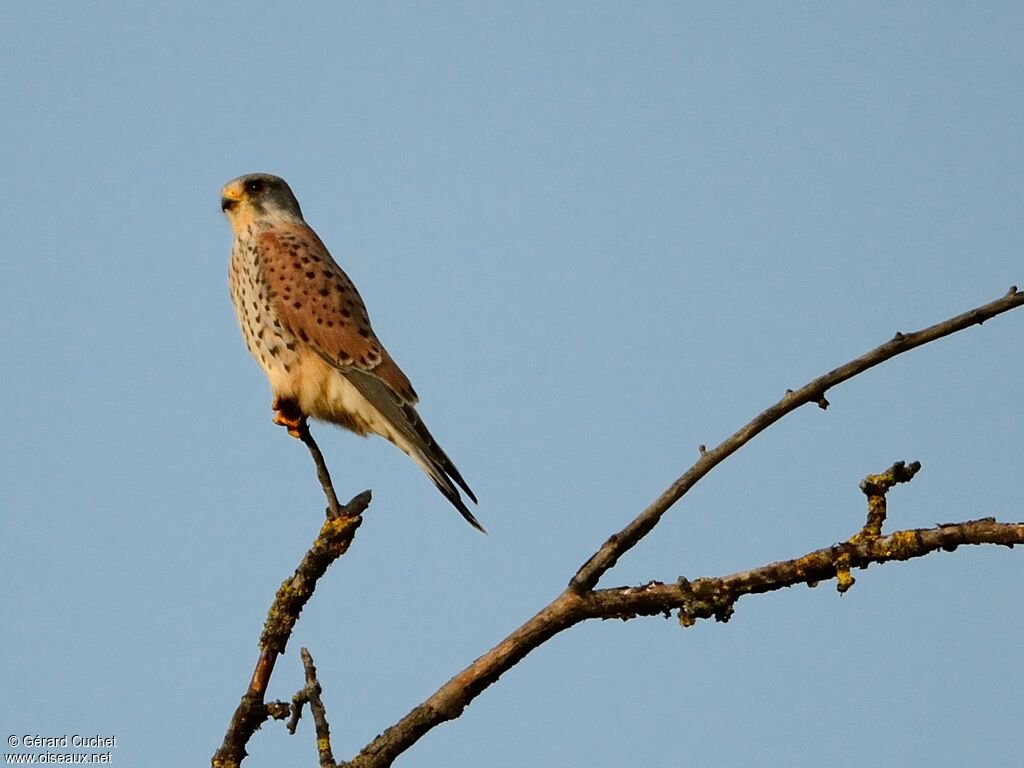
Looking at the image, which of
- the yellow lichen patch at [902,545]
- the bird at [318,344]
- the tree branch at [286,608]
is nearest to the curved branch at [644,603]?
the yellow lichen patch at [902,545]

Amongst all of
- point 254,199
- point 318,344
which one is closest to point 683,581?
point 318,344

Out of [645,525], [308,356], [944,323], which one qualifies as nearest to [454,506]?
[308,356]

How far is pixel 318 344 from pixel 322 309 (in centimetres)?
18

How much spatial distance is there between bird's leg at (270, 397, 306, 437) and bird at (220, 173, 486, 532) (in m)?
0.19

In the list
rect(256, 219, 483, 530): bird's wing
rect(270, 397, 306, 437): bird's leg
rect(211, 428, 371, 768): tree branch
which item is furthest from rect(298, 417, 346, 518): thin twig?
rect(256, 219, 483, 530): bird's wing

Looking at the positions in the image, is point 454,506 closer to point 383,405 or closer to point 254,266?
point 383,405

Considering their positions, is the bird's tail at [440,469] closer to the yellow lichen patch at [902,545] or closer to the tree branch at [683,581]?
the tree branch at [683,581]

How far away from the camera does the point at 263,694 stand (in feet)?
9.18

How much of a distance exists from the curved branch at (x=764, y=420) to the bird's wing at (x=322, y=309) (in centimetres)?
289

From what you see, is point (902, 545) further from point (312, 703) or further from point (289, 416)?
point (289, 416)

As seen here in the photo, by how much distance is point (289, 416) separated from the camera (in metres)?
4.35

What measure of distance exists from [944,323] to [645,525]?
0.59m

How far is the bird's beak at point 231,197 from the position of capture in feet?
19.0

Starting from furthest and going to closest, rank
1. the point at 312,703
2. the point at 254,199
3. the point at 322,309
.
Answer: the point at 254,199, the point at 322,309, the point at 312,703
